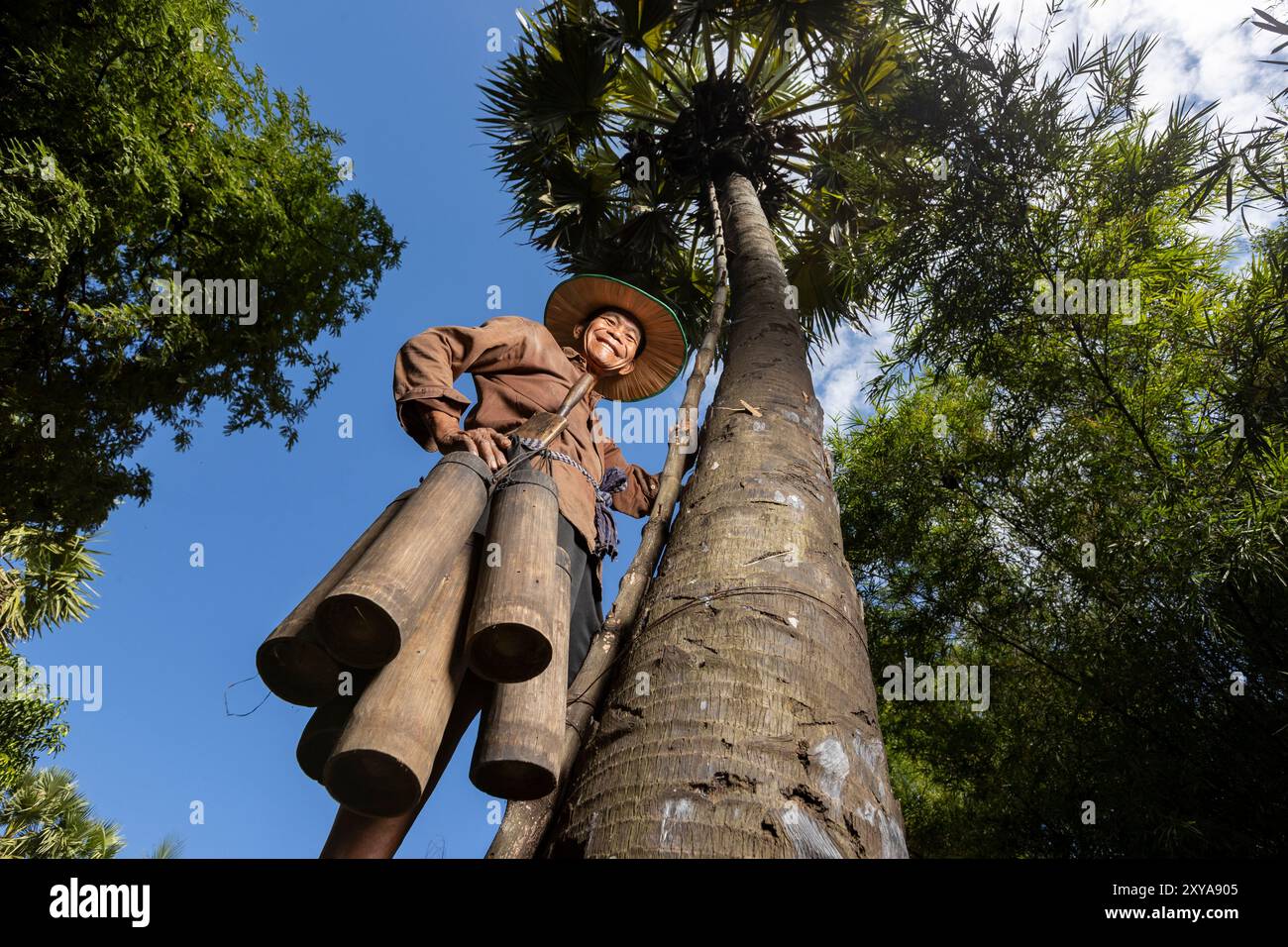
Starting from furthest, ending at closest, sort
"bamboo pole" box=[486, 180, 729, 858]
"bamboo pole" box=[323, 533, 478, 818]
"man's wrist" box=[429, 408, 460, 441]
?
"man's wrist" box=[429, 408, 460, 441] < "bamboo pole" box=[486, 180, 729, 858] < "bamboo pole" box=[323, 533, 478, 818]

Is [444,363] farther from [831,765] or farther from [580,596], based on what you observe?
[831,765]

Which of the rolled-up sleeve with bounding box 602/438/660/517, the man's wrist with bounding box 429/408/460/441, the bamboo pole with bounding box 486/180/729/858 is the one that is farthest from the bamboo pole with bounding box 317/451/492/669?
the rolled-up sleeve with bounding box 602/438/660/517

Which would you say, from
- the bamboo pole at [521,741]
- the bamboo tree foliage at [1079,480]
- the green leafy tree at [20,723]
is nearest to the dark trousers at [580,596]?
the bamboo pole at [521,741]

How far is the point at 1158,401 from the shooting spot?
3.82 m

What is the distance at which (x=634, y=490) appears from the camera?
3.24 m

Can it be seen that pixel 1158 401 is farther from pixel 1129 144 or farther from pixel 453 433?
pixel 453 433

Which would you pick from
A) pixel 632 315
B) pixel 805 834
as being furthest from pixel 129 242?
pixel 805 834

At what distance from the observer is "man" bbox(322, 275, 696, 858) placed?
2064 mm

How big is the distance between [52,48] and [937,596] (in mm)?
6993

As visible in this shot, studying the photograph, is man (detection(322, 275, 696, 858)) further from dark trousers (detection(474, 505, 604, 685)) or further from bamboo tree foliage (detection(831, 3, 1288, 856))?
bamboo tree foliage (detection(831, 3, 1288, 856))

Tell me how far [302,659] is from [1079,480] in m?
4.17

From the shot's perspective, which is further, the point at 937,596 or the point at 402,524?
the point at 937,596

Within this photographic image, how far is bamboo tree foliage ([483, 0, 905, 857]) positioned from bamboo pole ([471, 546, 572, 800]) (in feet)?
0.27

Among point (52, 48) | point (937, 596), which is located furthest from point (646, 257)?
point (52, 48)
